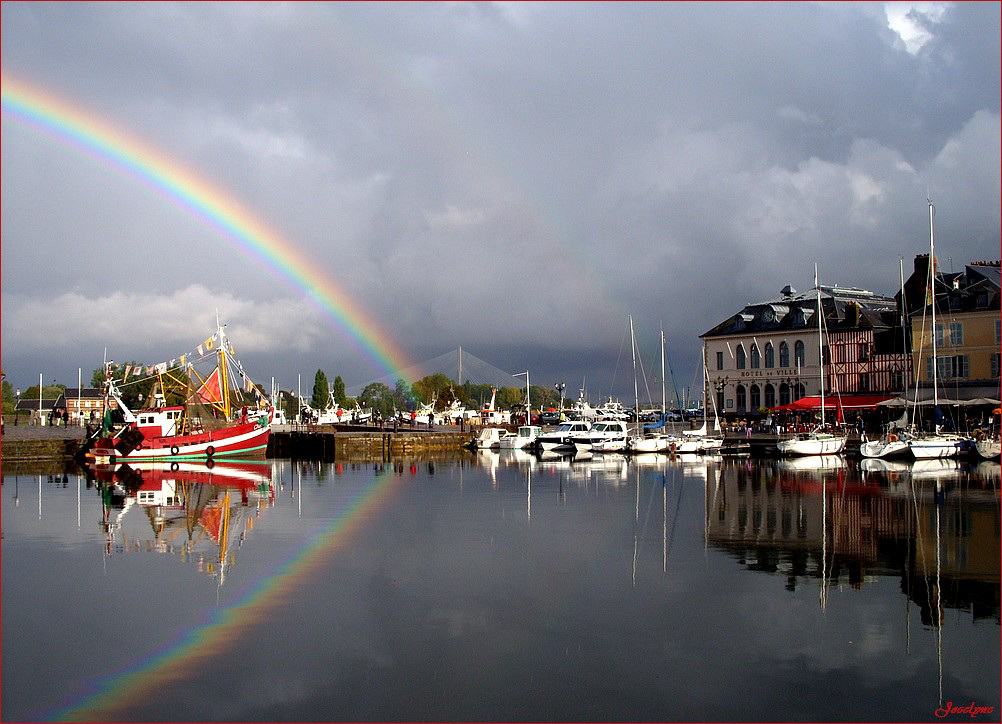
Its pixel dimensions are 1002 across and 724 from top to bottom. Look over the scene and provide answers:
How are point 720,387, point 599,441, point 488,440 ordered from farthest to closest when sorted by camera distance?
point 720,387 < point 488,440 < point 599,441

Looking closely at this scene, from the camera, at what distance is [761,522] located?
3244 cm

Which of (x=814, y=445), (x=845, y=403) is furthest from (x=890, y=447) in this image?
(x=845, y=403)

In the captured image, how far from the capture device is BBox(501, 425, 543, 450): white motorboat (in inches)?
3445

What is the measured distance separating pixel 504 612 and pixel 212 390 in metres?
73.6

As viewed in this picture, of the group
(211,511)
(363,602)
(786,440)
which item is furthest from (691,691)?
(786,440)

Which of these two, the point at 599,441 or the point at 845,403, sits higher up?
the point at 845,403

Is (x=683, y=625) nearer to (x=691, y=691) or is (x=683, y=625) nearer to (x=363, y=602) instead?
(x=691, y=691)

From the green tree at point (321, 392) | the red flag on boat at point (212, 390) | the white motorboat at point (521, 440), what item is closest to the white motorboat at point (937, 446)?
the white motorboat at point (521, 440)

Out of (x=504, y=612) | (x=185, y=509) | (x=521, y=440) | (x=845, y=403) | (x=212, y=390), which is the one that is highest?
(x=212, y=390)

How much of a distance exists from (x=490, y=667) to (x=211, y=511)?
961 inches

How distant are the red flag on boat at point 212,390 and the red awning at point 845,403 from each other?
49079mm

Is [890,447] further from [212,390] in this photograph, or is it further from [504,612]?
[212,390]

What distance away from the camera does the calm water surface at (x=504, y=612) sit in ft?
45.9

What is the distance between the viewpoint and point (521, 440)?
8781 cm
